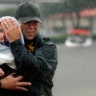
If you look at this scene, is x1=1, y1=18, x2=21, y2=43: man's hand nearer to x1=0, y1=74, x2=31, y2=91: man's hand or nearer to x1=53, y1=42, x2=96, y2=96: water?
x1=0, y1=74, x2=31, y2=91: man's hand

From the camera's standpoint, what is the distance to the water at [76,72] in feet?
15.1

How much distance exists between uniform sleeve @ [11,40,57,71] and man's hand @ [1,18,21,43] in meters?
0.02

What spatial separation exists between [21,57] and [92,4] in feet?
6.12

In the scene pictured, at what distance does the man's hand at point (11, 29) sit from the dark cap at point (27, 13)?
0.29ft

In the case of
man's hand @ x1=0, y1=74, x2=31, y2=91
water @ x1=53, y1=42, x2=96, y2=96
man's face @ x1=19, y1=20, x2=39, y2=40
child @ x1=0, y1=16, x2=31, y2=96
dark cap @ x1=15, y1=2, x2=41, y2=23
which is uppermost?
dark cap @ x1=15, y1=2, x2=41, y2=23

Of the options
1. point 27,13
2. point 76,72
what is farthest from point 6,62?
point 76,72

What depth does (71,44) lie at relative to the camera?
16.5 ft

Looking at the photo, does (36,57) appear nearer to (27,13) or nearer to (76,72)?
(27,13)

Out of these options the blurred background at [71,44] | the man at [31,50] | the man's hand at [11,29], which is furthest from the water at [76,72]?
the man's hand at [11,29]

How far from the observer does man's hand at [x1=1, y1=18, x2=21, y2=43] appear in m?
2.00

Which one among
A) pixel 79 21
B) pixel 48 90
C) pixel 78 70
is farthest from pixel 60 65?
pixel 48 90

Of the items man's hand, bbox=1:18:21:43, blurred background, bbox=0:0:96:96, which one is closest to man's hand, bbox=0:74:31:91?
man's hand, bbox=1:18:21:43

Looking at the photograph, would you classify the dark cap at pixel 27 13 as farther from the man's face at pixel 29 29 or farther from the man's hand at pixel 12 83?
the man's hand at pixel 12 83

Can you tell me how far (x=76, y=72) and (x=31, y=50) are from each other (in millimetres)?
2871
